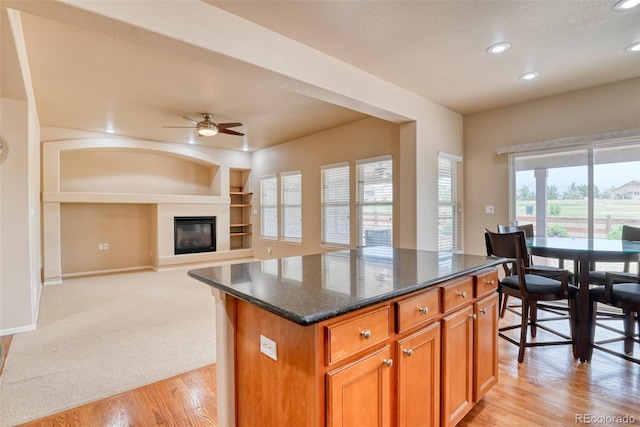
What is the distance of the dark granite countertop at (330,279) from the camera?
3.82ft

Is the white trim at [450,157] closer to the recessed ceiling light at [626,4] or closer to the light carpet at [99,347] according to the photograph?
the recessed ceiling light at [626,4]

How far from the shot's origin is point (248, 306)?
1463mm

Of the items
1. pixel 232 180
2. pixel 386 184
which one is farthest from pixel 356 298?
pixel 232 180

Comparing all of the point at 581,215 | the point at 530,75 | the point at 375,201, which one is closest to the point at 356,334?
the point at 530,75

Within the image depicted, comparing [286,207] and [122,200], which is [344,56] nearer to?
[286,207]

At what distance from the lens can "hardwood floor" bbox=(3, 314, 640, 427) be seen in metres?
1.92

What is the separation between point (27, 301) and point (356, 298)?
157 inches

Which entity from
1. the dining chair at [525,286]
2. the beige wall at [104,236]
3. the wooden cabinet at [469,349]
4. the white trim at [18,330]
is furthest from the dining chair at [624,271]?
the beige wall at [104,236]

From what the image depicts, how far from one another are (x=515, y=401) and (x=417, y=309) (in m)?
1.30

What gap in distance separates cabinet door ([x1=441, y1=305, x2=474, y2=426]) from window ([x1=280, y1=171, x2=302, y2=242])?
499 cm

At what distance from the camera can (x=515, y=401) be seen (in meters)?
2.10

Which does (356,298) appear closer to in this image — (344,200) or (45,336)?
(45,336)

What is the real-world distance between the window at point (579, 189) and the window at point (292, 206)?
12.7 feet

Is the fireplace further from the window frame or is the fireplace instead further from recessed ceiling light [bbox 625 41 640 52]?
recessed ceiling light [bbox 625 41 640 52]
